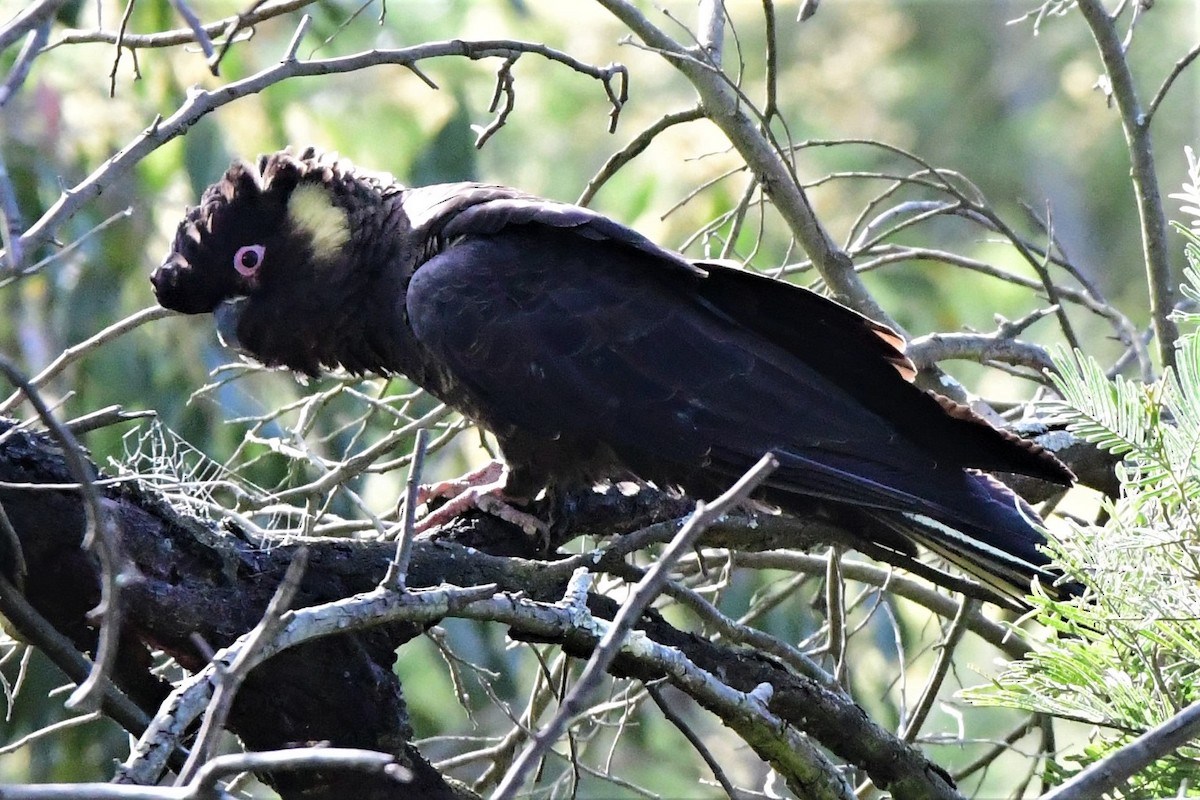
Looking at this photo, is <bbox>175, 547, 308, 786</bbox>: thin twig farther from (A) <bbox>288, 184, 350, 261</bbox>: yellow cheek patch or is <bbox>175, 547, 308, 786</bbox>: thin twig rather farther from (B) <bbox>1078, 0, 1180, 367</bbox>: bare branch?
(B) <bbox>1078, 0, 1180, 367</bbox>: bare branch

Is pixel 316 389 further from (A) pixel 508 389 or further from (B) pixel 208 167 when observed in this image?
(A) pixel 508 389

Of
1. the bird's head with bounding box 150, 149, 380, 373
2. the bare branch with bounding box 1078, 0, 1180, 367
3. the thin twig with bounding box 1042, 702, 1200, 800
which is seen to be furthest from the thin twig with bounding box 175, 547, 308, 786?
the bare branch with bounding box 1078, 0, 1180, 367

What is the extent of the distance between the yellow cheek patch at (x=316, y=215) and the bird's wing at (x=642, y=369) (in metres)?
0.36

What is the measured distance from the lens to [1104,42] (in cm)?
317

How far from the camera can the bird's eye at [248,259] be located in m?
3.38

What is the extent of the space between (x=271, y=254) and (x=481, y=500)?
3.03ft

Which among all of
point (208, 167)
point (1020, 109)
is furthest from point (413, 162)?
point (1020, 109)

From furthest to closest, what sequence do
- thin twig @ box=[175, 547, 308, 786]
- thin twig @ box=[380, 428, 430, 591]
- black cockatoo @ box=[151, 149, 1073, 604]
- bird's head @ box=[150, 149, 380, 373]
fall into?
bird's head @ box=[150, 149, 380, 373], black cockatoo @ box=[151, 149, 1073, 604], thin twig @ box=[380, 428, 430, 591], thin twig @ box=[175, 547, 308, 786]

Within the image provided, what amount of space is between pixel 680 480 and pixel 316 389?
2.39m

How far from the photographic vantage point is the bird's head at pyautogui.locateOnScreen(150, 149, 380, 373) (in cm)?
335

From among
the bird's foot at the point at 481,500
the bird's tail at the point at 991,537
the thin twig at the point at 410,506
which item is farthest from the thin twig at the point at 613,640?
the bird's foot at the point at 481,500

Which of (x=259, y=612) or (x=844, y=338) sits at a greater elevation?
(x=844, y=338)

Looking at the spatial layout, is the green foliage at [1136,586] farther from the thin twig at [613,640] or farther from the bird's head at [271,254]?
the bird's head at [271,254]

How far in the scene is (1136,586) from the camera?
1901 millimetres
